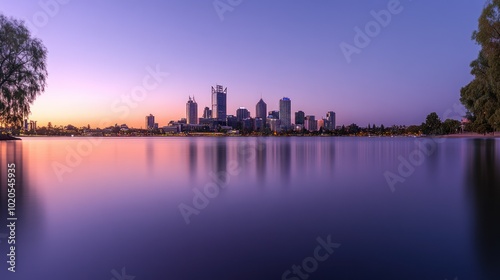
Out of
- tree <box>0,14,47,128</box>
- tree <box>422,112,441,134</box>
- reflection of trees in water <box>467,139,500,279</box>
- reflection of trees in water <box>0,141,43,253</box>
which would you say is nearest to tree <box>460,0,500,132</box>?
reflection of trees in water <box>467,139,500,279</box>

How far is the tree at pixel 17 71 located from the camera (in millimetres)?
32750

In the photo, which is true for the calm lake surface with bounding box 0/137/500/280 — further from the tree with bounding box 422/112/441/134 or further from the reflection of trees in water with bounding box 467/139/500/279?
the tree with bounding box 422/112/441/134

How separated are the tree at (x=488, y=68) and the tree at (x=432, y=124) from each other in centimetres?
14908

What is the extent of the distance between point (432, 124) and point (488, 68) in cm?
15474

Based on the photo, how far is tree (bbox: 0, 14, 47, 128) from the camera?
3275 centimetres

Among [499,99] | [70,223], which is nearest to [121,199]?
[70,223]

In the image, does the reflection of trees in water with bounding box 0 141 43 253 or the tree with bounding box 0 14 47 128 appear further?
the tree with bounding box 0 14 47 128

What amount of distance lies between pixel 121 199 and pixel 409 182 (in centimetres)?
1057

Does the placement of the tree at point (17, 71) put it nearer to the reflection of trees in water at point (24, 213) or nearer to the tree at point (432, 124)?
the reflection of trees in water at point (24, 213)

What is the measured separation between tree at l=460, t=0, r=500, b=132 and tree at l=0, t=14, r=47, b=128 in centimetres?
3952

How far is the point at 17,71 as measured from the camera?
33938 mm

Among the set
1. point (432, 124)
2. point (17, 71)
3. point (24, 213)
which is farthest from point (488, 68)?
point (432, 124)

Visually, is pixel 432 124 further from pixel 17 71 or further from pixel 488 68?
pixel 17 71

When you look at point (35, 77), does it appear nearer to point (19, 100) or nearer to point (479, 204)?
point (19, 100)
